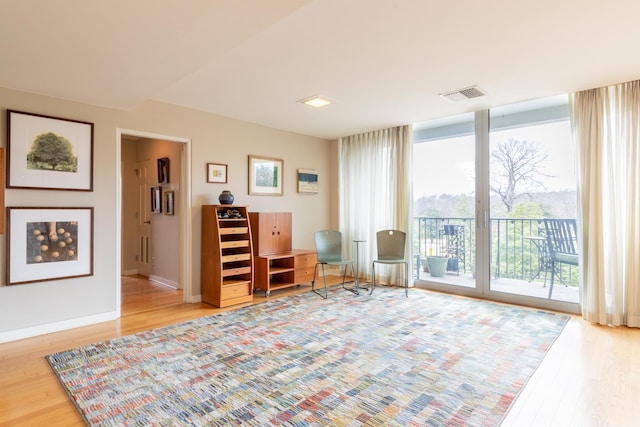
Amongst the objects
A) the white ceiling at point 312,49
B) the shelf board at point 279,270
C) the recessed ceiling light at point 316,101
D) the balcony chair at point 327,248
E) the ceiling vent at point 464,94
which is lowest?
the shelf board at point 279,270

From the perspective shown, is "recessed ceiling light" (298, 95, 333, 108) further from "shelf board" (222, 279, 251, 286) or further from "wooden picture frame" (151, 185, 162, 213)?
"wooden picture frame" (151, 185, 162, 213)

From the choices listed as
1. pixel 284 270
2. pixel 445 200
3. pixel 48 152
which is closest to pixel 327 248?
pixel 284 270

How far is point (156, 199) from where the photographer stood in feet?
18.7

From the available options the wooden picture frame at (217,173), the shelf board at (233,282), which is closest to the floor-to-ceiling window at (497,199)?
the shelf board at (233,282)

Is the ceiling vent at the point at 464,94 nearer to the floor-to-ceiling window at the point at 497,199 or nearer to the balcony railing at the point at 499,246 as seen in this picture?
the floor-to-ceiling window at the point at 497,199

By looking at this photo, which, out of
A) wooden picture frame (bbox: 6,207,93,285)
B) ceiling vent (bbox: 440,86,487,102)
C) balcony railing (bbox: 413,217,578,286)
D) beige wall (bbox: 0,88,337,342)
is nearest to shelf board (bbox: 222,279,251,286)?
beige wall (bbox: 0,88,337,342)

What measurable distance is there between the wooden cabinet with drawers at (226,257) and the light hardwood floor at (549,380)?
579 millimetres

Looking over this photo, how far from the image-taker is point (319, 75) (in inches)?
132

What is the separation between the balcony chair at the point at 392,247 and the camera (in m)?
5.03

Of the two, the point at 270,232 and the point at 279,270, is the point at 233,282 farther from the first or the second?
the point at 270,232

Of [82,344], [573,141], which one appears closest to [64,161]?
[82,344]

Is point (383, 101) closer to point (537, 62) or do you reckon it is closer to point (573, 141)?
point (537, 62)

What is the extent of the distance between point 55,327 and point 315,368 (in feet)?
8.97

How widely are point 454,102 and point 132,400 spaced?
4.36 meters
